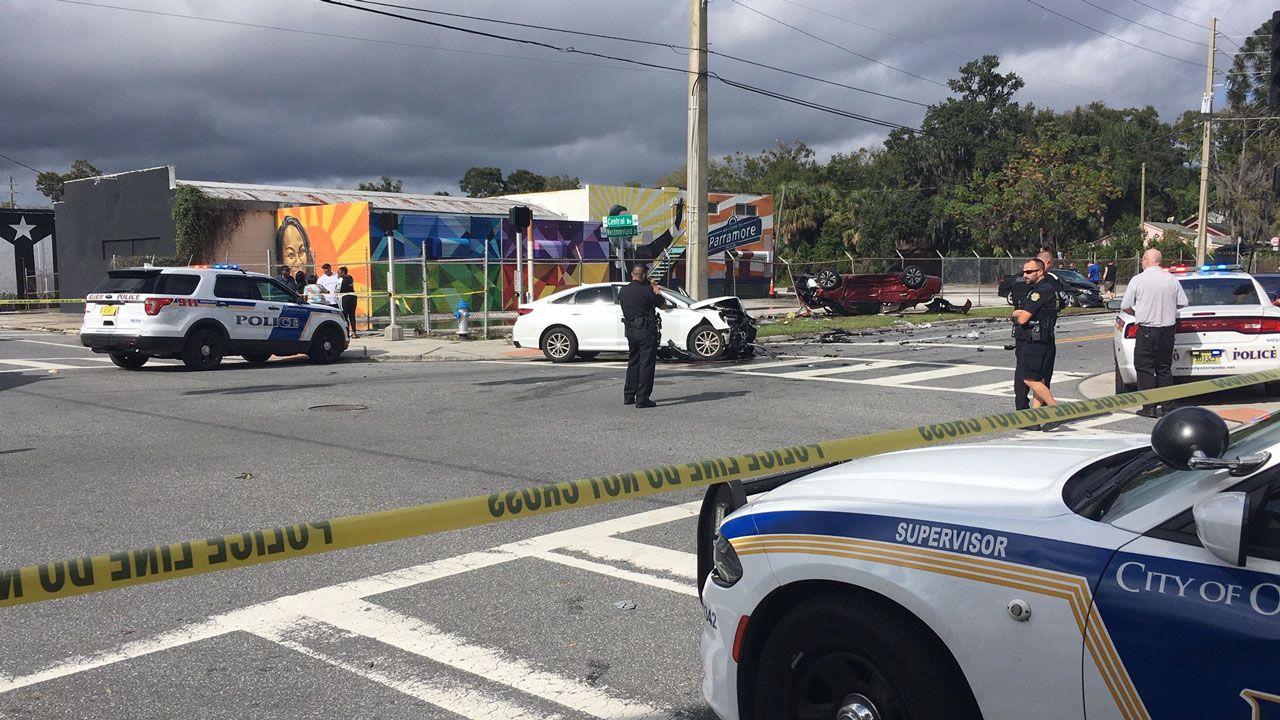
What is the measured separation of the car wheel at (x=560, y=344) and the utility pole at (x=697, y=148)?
151 inches

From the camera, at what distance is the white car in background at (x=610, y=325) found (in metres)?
18.8

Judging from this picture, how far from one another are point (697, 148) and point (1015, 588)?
20.7m

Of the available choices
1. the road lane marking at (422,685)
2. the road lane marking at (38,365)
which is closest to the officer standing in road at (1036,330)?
the road lane marking at (422,685)

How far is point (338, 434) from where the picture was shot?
1075 cm

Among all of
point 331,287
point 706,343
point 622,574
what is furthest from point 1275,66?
point 331,287

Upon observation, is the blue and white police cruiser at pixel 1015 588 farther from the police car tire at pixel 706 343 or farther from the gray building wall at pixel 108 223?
the gray building wall at pixel 108 223

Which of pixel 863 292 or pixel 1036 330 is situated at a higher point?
pixel 863 292

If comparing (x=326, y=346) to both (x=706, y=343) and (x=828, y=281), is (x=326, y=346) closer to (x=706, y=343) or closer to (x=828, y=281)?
(x=706, y=343)

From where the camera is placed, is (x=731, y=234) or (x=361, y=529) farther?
(x=731, y=234)

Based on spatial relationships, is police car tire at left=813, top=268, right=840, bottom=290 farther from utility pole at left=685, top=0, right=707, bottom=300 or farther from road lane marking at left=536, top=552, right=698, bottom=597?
road lane marking at left=536, top=552, right=698, bottom=597

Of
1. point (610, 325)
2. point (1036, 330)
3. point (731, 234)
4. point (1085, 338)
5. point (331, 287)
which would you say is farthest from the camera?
point (731, 234)

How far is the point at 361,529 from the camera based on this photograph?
3287mm

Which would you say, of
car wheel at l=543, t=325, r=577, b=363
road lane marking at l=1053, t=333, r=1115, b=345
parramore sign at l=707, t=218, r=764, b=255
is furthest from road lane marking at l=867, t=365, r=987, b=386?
parramore sign at l=707, t=218, r=764, b=255

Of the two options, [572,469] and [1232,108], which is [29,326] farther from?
[1232,108]
